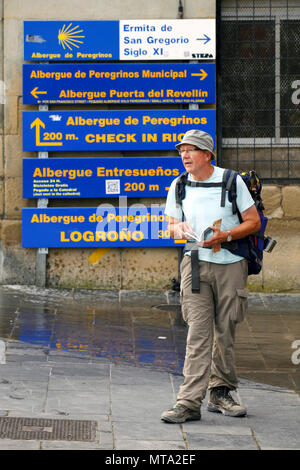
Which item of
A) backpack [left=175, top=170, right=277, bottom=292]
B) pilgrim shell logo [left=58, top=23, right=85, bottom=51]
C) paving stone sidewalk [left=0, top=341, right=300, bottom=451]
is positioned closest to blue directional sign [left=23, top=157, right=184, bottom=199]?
pilgrim shell logo [left=58, top=23, right=85, bottom=51]

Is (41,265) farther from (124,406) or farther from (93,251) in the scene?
(124,406)

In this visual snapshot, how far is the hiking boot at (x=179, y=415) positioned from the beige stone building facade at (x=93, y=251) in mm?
4685

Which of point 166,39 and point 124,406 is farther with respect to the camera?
point 166,39

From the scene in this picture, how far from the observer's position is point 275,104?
1083 cm

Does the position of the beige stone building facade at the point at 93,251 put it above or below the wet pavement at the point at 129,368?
above

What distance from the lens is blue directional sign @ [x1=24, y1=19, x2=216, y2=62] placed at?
1028 cm

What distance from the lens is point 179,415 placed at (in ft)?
19.4

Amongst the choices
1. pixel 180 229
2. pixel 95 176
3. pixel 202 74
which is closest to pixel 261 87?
pixel 202 74

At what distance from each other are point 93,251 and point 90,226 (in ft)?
1.05

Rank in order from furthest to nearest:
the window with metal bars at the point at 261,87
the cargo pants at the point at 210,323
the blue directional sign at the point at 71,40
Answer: the window with metal bars at the point at 261,87, the blue directional sign at the point at 71,40, the cargo pants at the point at 210,323

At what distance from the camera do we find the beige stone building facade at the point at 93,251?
10438 millimetres

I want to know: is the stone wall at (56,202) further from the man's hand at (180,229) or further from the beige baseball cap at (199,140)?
the beige baseball cap at (199,140)

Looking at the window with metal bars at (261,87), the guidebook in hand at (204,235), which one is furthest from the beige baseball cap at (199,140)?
the window with metal bars at (261,87)

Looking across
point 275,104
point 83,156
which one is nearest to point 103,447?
point 83,156
